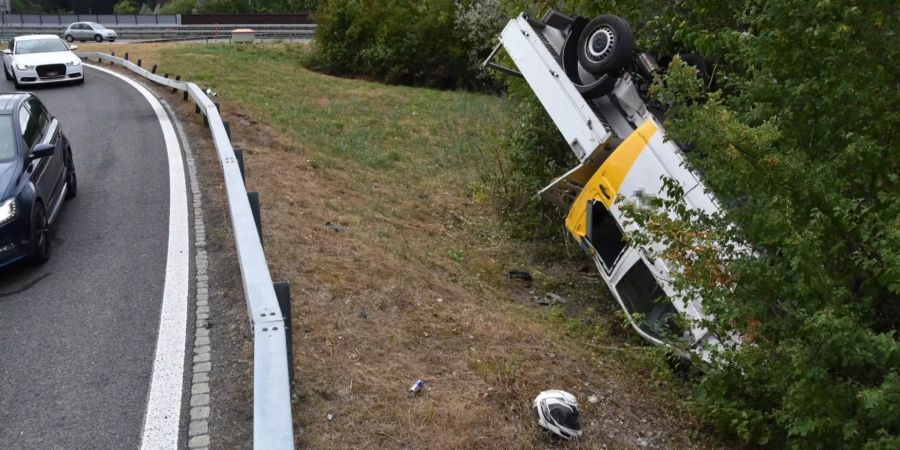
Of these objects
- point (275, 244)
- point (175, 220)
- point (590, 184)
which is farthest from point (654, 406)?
point (175, 220)

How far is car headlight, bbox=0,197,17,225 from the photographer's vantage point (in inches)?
264

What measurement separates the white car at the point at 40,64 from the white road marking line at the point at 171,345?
13.6 meters

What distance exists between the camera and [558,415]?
16.2 feet

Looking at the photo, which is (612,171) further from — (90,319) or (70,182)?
(70,182)

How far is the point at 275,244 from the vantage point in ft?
24.5

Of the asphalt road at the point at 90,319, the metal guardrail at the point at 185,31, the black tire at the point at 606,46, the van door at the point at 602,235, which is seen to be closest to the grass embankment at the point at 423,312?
the van door at the point at 602,235

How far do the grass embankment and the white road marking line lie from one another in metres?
0.75

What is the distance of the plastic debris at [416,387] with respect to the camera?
16.7 ft

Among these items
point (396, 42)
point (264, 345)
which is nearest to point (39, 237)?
point (264, 345)

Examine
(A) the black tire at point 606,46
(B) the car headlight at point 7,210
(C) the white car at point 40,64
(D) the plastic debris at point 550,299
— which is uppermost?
(A) the black tire at point 606,46

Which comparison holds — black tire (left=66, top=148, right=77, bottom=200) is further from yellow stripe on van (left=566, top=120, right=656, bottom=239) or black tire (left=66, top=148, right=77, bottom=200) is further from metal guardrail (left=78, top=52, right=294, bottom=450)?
yellow stripe on van (left=566, top=120, right=656, bottom=239)

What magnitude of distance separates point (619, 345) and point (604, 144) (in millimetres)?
2305

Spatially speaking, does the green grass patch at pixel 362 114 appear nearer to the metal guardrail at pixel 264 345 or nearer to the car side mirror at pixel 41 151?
the car side mirror at pixel 41 151

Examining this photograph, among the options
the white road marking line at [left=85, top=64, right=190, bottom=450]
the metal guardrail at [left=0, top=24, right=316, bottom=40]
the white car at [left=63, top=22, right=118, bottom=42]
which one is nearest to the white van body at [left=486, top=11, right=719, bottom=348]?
the white road marking line at [left=85, top=64, right=190, bottom=450]
